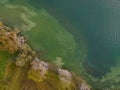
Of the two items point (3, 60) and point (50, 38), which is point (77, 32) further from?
point (3, 60)

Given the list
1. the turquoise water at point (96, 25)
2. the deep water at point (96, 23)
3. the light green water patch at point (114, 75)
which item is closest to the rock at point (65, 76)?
the turquoise water at point (96, 25)

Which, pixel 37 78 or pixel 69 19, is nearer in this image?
pixel 37 78

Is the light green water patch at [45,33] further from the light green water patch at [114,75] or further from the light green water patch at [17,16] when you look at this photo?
the light green water patch at [114,75]

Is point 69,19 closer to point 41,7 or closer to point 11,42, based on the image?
point 41,7

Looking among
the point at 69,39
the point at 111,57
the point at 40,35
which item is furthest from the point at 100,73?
the point at 40,35

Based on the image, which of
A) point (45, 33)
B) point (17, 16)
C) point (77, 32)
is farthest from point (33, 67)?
point (77, 32)

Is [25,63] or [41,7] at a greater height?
[41,7]

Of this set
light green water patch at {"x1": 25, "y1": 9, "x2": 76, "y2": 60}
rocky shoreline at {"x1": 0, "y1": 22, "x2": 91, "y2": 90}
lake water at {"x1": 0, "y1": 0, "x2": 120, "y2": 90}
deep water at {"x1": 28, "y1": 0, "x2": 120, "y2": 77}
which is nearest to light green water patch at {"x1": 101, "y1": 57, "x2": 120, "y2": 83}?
lake water at {"x1": 0, "y1": 0, "x2": 120, "y2": 90}
